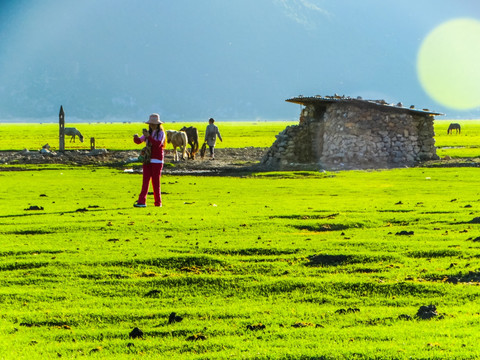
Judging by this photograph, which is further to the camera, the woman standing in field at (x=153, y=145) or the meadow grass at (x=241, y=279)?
the woman standing in field at (x=153, y=145)

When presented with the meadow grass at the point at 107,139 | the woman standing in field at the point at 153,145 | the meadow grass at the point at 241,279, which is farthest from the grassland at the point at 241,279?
the meadow grass at the point at 107,139

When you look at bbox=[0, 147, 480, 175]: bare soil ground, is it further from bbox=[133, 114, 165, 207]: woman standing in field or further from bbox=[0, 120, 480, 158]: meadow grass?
bbox=[133, 114, 165, 207]: woman standing in field

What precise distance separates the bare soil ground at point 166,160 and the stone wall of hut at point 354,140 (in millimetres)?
2443

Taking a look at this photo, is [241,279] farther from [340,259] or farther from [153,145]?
[153,145]

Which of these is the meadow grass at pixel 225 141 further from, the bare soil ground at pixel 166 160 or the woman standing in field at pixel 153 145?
the woman standing in field at pixel 153 145

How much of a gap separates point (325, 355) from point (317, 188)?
70.6ft

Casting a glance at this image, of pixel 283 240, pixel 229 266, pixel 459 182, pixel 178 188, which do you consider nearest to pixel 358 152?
pixel 459 182

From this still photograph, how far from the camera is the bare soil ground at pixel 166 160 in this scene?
141 feet

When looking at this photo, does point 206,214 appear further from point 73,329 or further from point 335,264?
point 73,329

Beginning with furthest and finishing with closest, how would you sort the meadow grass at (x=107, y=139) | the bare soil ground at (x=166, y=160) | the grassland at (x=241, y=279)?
the meadow grass at (x=107, y=139)
the bare soil ground at (x=166, y=160)
the grassland at (x=241, y=279)

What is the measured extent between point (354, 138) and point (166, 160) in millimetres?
12754

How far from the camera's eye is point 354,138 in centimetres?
4291

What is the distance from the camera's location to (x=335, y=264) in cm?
1328

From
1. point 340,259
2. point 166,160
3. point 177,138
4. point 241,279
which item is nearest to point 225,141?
point 177,138
